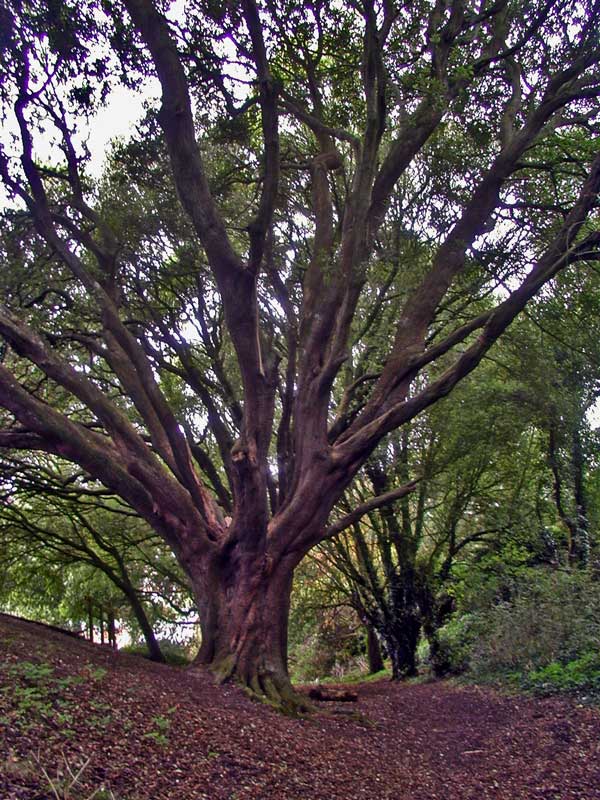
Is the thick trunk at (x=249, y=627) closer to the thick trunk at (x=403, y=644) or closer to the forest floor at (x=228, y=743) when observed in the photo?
the forest floor at (x=228, y=743)

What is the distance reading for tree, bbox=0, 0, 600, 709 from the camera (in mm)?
6105

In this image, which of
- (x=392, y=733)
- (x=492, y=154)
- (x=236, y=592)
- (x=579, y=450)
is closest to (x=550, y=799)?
(x=392, y=733)

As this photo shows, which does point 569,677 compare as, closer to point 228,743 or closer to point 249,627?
point 249,627

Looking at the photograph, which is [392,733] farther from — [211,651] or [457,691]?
[457,691]

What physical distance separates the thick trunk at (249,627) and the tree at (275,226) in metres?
0.02

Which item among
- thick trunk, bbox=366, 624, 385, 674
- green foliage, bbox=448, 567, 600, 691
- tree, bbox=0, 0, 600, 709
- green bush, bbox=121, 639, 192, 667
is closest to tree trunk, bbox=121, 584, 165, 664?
green bush, bbox=121, 639, 192, 667

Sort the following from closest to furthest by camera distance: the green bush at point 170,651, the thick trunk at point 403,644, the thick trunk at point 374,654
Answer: the thick trunk at point 403,644, the green bush at point 170,651, the thick trunk at point 374,654

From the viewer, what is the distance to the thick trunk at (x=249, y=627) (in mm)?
6270

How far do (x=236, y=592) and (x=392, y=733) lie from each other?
6.80 feet

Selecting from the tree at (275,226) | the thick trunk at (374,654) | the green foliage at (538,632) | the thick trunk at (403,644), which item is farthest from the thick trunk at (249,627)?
the thick trunk at (374,654)

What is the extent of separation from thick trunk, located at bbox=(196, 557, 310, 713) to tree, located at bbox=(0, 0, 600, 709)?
0.07ft

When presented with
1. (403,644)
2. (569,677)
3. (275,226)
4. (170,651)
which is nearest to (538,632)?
(569,677)

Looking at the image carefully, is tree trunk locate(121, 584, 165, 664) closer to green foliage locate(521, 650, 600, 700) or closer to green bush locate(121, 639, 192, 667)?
green bush locate(121, 639, 192, 667)

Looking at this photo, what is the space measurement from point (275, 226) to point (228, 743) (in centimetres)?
724
